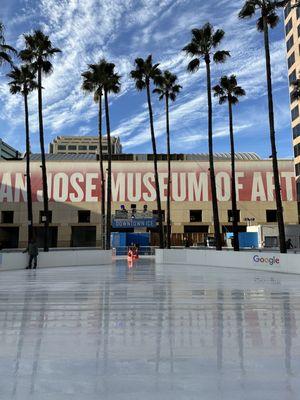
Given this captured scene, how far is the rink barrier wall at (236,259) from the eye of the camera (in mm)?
18609

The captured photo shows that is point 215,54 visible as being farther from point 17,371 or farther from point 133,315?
point 17,371

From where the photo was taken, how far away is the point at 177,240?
53.6 m

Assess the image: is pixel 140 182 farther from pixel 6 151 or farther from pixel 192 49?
pixel 6 151

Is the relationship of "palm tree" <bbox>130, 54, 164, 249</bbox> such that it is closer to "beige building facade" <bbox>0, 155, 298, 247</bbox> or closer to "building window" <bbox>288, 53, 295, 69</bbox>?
"beige building facade" <bbox>0, 155, 298, 247</bbox>

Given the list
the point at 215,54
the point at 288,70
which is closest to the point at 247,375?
the point at 215,54

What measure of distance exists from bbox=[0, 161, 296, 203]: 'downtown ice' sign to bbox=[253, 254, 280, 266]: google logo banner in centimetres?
3359

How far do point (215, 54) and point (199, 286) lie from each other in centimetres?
2160

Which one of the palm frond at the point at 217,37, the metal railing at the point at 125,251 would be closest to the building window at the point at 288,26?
the palm frond at the point at 217,37

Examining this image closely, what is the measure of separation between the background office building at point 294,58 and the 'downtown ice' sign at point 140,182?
3.43m

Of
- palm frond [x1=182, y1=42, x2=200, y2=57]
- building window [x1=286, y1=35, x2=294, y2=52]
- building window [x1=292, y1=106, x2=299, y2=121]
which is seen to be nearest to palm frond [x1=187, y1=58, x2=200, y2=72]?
palm frond [x1=182, y1=42, x2=200, y2=57]

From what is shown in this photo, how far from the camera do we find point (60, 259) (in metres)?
25.1

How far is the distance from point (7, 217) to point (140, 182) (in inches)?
836

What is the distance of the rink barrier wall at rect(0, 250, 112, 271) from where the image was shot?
2104 centimetres

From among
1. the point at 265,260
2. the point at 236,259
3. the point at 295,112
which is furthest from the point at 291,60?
the point at 265,260
